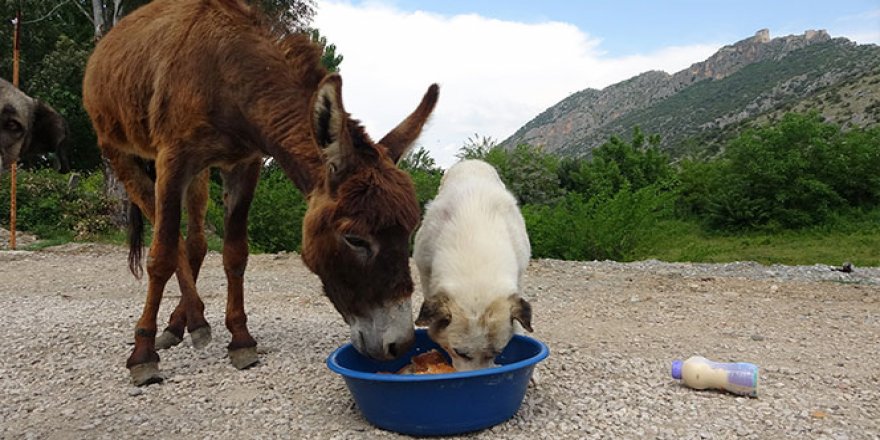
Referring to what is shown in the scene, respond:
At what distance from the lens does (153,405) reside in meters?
4.14

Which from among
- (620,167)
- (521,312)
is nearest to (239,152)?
(521,312)

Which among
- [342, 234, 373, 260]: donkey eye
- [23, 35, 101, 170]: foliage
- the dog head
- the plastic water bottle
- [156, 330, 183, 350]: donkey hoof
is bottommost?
[156, 330, 183, 350]: donkey hoof

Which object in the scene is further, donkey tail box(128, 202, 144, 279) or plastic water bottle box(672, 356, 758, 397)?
donkey tail box(128, 202, 144, 279)

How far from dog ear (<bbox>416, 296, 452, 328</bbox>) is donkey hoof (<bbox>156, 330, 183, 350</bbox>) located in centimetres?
278

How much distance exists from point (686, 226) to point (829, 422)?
21845 mm

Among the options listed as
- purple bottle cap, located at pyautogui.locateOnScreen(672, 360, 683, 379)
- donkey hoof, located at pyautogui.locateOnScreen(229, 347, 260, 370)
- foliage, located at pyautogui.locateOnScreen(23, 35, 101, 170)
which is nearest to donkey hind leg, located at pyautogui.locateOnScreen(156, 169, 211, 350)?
donkey hoof, located at pyautogui.locateOnScreen(229, 347, 260, 370)

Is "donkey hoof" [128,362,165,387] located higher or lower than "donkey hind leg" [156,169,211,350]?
lower

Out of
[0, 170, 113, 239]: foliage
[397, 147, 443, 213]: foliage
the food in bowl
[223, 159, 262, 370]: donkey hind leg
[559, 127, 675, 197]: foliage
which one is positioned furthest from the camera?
[559, 127, 675, 197]: foliage

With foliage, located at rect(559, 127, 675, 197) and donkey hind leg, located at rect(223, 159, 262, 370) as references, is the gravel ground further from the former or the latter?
foliage, located at rect(559, 127, 675, 197)

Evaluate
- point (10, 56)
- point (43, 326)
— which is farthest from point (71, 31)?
point (43, 326)

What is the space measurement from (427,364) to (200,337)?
2.31 m

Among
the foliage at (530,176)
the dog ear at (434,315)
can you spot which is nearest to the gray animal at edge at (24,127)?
the dog ear at (434,315)

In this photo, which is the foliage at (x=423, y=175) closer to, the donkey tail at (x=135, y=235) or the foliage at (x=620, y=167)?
the donkey tail at (x=135, y=235)

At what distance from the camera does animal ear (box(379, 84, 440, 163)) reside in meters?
3.76
